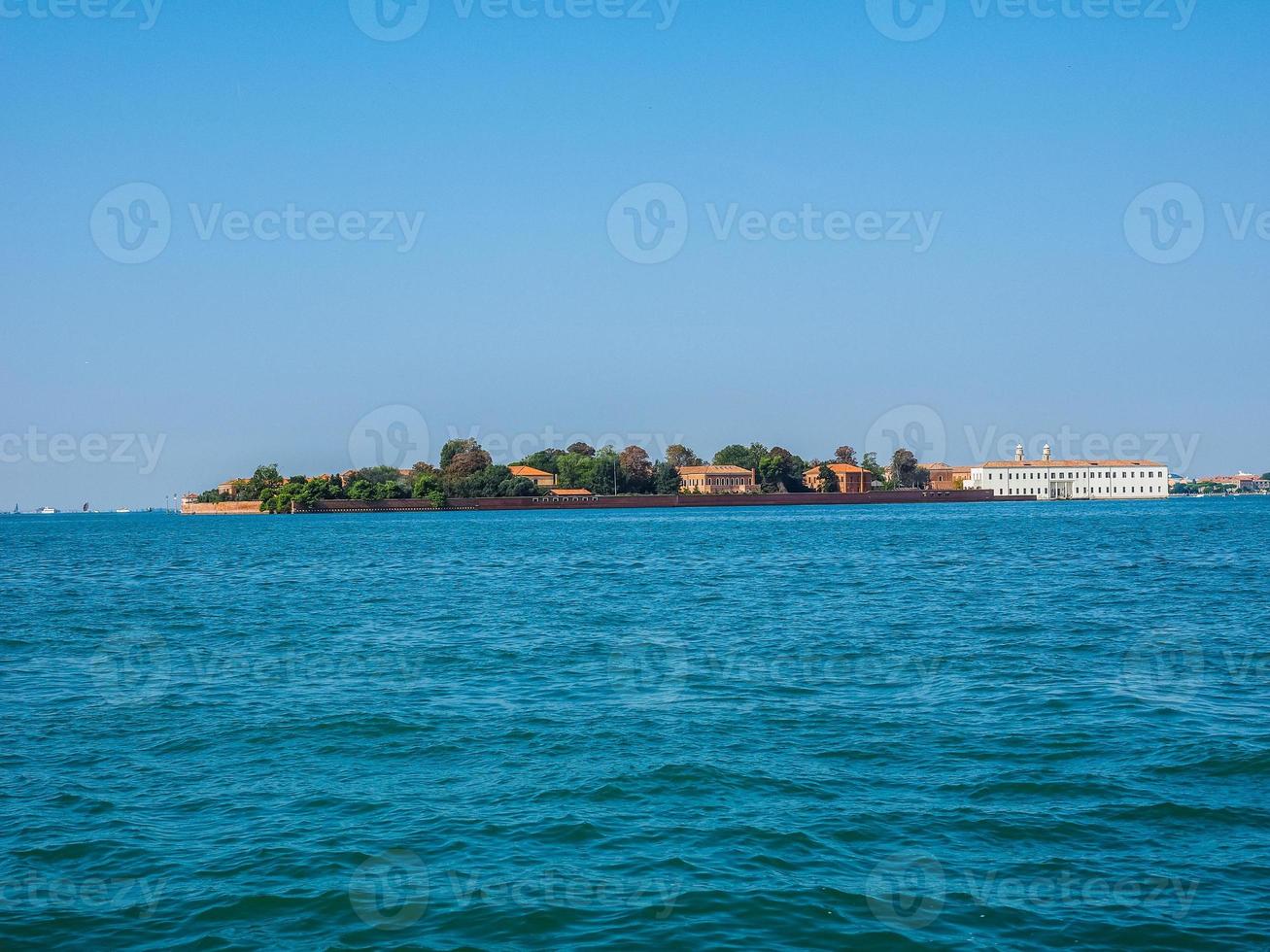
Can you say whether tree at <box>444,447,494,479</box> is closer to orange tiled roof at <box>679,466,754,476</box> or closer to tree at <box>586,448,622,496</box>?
tree at <box>586,448,622,496</box>

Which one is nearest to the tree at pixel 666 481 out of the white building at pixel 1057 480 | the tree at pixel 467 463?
the tree at pixel 467 463

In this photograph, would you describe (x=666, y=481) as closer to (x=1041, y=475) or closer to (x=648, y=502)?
(x=648, y=502)

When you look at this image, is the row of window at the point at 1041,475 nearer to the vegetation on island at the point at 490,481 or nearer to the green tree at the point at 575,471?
the vegetation on island at the point at 490,481

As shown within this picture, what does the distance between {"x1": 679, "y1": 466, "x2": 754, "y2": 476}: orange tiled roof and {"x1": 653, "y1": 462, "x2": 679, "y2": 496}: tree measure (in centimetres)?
965

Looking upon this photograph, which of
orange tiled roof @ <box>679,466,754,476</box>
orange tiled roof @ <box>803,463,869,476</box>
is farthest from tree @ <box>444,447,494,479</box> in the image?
orange tiled roof @ <box>803,463,869,476</box>

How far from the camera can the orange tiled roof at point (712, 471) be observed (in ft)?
616

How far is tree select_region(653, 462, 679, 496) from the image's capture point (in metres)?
178

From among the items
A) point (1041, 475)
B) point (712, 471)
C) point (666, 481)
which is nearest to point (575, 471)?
point (666, 481)

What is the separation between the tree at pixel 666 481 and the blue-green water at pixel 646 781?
15263cm

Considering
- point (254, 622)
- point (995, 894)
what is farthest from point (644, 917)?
point (254, 622)

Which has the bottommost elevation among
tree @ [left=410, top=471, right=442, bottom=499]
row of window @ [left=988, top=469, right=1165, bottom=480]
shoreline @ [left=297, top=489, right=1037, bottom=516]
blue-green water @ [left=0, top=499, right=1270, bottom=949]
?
blue-green water @ [left=0, top=499, right=1270, bottom=949]

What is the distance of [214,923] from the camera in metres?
7.57

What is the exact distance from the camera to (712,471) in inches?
7411

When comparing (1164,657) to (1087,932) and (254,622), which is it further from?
(254,622)
